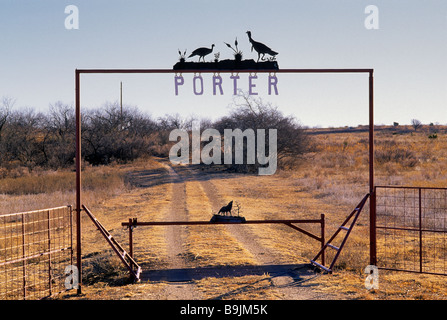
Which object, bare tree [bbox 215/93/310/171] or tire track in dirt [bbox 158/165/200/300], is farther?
bare tree [bbox 215/93/310/171]

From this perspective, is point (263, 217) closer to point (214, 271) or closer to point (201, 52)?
point (214, 271)

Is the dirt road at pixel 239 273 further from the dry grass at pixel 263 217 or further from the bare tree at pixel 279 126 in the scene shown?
→ the bare tree at pixel 279 126

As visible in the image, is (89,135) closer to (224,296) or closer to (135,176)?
(135,176)

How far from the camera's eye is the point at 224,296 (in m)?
6.45

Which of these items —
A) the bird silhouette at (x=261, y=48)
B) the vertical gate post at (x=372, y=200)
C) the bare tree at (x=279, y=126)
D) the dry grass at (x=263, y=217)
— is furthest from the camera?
the bare tree at (x=279, y=126)

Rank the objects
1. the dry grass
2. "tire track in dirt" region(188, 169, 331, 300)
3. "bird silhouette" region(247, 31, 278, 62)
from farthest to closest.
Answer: "bird silhouette" region(247, 31, 278, 62) < the dry grass < "tire track in dirt" region(188, 169, 331, 300)

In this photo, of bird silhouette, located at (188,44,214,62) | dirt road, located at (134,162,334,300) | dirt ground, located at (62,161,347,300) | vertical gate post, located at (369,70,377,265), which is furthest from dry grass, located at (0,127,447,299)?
bird silhouette, located at (188,44,214,62)

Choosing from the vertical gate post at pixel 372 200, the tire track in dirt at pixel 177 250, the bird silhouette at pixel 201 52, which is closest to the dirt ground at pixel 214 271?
the tire track in dirt at pixel 177 250

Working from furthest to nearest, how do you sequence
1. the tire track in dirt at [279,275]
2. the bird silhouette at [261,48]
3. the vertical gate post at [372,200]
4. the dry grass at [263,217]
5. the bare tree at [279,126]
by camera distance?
the bare tree at [279,126]
the bird silhouette at [261,48]
the vertical gate post at [372,200]
the dry grass at [263,217]
the tire track in dirt at [279,275]

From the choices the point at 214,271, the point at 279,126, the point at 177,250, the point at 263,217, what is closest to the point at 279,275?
the point at 214,271

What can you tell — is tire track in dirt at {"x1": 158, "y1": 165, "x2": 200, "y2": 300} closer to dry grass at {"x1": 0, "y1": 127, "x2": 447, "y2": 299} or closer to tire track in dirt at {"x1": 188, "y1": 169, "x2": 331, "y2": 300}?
dry grass at {"x1": 0, "y1": 127, "x2": 447, "y2": 299}

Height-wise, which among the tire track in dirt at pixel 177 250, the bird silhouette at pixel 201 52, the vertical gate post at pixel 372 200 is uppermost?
the bird silhouette at pixel 201 52

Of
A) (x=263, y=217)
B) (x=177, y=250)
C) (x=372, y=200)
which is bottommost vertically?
(x=263, y=217)

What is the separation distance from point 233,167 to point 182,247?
78.3 feet
